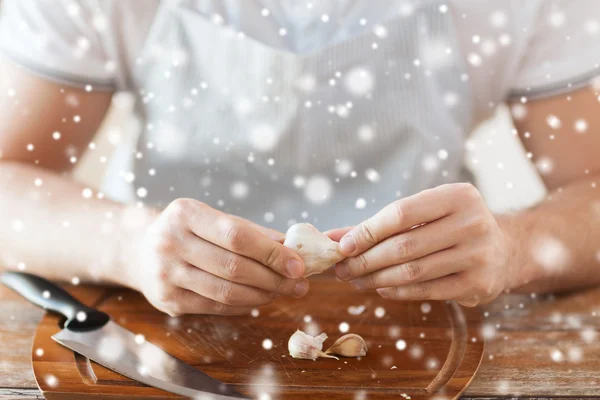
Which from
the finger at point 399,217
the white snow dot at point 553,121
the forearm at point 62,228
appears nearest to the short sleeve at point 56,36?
the forearm at point 62,228

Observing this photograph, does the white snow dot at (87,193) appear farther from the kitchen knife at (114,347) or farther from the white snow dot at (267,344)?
the white snow dot at (267,344)

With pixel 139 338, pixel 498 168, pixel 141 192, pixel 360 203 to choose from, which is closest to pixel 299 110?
pixel 360 203

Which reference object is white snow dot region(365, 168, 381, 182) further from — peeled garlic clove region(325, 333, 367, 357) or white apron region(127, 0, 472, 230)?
peeled garlic clove region(325, 333, 367, 357)

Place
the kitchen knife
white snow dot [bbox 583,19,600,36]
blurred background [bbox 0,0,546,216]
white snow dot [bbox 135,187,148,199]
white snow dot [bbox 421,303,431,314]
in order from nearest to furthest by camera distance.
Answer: the kitchen knife
white snow dot [bbox 421,303,431,314]
white snow dot [bbox 583,19,600,36]
white snow dot [bbox 135,187,148,199]
blurred background [bbox 0,0,546,216]

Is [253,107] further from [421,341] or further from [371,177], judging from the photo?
[421,341]

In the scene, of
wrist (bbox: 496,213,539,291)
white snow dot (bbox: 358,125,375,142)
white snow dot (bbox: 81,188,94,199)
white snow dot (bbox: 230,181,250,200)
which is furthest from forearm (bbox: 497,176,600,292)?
white snow dot (bbox: 81,188,94,199)

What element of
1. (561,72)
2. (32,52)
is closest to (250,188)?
(32,52)
